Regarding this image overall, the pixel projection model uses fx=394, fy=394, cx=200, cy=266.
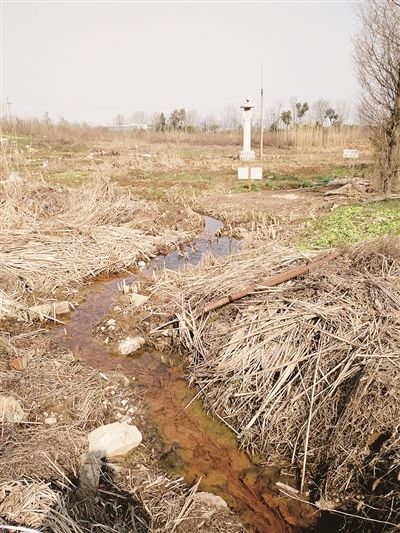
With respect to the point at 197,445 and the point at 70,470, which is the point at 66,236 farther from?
the point at 70,470

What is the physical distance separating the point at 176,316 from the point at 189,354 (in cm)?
61

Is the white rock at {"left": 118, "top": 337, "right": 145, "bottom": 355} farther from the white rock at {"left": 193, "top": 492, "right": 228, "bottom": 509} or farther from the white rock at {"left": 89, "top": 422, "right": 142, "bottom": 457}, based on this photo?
the white rock at {"left": 193, "top": 492, "right": 228, "bottom": 509}

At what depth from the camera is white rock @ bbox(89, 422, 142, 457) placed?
10.8ft

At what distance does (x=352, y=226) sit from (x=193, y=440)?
622 cm

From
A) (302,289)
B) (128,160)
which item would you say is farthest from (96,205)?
(128,160)

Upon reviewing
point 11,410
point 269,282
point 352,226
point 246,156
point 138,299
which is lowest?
point 11,410

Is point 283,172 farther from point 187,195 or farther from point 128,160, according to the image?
point 128,160

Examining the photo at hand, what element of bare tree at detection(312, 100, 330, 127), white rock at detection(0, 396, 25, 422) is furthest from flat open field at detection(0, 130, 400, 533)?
bare tree at detection(312, 100, 330, 127)

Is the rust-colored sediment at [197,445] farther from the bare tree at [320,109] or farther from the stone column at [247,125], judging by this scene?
the bare tree at [320,109]

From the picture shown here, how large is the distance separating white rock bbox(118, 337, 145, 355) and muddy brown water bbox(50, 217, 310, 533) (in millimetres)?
110

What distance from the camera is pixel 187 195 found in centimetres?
1405

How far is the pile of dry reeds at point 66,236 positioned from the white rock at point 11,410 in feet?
7.98

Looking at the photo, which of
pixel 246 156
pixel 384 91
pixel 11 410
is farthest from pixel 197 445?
pixel 246 156

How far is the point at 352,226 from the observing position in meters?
8.35
